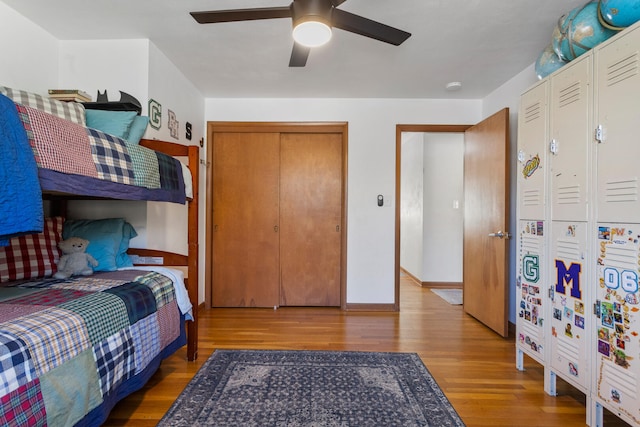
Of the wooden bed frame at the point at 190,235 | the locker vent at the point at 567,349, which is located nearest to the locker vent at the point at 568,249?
the locker vent at the point at 567,349

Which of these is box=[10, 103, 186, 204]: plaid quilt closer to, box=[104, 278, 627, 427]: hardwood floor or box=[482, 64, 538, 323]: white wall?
box=[104, 278, 627, 427]: hardwood floor

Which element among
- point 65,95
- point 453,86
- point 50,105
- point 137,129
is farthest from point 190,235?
point 453,86

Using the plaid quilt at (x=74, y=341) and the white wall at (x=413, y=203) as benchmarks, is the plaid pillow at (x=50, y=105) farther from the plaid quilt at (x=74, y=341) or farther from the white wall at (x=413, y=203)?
the white wall at (x=413, y=203)

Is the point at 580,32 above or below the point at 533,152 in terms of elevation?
above

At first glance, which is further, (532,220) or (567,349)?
(532,220)

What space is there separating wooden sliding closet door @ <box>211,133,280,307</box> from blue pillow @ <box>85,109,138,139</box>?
1.49 m

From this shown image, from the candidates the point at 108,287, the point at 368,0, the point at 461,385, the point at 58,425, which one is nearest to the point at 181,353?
the point at 108,287

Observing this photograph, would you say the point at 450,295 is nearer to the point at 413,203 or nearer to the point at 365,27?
the point at 413,203

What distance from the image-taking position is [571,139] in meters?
1.64

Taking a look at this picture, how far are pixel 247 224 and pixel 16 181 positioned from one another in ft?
8.15

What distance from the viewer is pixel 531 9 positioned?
1838mm

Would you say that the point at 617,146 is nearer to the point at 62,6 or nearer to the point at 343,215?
the point at 343,215

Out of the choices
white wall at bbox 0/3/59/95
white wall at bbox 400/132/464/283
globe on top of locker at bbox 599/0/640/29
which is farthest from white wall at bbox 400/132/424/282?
white wall at bbox 0/3/59/95

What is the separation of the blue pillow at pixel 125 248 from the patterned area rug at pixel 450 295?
3333mm
